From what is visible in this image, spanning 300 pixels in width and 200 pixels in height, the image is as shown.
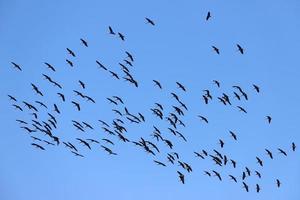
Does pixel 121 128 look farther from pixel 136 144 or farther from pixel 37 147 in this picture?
pixel 37 147

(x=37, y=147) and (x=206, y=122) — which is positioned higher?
(x=206, y=122)

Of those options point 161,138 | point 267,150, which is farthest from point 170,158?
point 267,150

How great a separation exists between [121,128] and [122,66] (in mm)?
5480

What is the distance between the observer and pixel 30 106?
4775cm

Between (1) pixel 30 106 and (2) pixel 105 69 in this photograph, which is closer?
(2) pixel 105 69

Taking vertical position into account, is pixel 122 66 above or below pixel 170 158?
above

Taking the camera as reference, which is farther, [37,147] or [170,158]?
[170,158]

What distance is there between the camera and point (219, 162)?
4541cm

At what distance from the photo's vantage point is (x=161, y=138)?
145 ft

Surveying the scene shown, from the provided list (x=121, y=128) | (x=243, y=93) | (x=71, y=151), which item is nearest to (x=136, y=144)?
(x=121, y=128)

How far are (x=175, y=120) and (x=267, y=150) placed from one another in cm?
880

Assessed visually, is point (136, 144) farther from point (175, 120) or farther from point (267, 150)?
point (267, 150)

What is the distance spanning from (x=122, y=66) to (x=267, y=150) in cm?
1510

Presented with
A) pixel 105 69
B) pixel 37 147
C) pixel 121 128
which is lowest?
pixel 37 147
